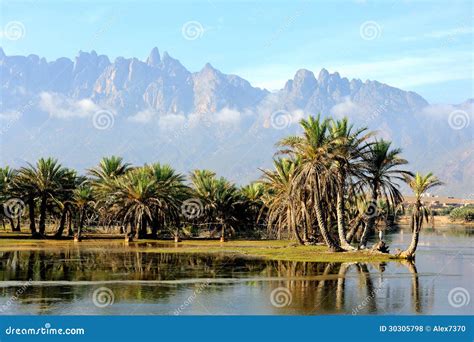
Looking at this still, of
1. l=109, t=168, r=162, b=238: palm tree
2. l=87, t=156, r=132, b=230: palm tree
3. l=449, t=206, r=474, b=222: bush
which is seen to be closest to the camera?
l=109, t=168, r=162, b=238: palm tree

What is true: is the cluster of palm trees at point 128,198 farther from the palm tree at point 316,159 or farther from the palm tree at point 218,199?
the palm tree at point 316,159

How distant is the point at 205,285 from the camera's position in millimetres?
26234

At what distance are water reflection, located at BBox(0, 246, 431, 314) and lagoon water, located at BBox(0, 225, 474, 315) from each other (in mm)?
33

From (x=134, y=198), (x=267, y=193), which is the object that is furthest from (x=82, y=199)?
(x=267, y=193)

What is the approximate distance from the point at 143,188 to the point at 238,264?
87.7 ft

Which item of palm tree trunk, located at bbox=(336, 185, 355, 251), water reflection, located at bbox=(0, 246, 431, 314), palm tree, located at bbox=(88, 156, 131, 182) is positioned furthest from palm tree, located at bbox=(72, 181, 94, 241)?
palm tree trunk, located at bbox=(336, 185, 355, 251)

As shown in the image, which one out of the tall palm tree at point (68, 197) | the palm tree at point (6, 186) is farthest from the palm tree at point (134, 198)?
the palm tree at point (6, 186)

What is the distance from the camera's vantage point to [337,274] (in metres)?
30.7

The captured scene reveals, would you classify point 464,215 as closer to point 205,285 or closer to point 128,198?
point 128,198

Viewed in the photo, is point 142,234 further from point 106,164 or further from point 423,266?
point 423,266

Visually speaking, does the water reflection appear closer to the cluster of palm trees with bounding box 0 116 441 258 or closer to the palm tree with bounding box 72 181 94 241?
the cluster of palm trees with bounding box 0 116 441 258

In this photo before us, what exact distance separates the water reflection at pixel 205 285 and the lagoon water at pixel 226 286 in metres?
0.03

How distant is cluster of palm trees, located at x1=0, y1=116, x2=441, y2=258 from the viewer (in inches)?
1726

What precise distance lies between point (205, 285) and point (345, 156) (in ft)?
67.2
